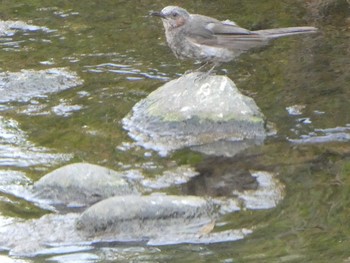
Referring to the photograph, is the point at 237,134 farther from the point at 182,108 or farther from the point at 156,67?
the point at 156,67

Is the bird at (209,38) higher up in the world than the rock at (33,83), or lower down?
higher up

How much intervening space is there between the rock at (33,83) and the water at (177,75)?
143 mm

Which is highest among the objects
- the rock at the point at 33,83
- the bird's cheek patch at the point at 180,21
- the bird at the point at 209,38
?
the bird's cheek patch at the point at 180,21

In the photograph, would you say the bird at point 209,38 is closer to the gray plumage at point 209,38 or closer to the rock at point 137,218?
the gray plumage at point 209,38

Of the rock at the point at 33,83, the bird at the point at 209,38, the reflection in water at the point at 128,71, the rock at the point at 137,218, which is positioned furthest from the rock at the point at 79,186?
the reflection in water at the point at 128,71

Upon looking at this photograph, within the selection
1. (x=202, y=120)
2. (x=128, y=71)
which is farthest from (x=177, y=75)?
(x=202, y=120)

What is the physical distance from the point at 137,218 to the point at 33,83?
3578 mm

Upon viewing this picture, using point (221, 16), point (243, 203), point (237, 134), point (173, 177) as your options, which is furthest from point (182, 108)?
point (221, 16)

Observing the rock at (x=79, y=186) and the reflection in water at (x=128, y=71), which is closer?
the rock at (x=79, y=186)

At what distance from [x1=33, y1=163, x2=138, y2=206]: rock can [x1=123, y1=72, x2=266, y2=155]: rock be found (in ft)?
3.90

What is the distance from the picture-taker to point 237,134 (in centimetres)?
834

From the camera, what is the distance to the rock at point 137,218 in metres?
6.29

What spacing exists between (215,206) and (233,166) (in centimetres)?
102

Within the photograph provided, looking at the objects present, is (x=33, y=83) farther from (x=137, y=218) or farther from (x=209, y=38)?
(x=137, y=218)
